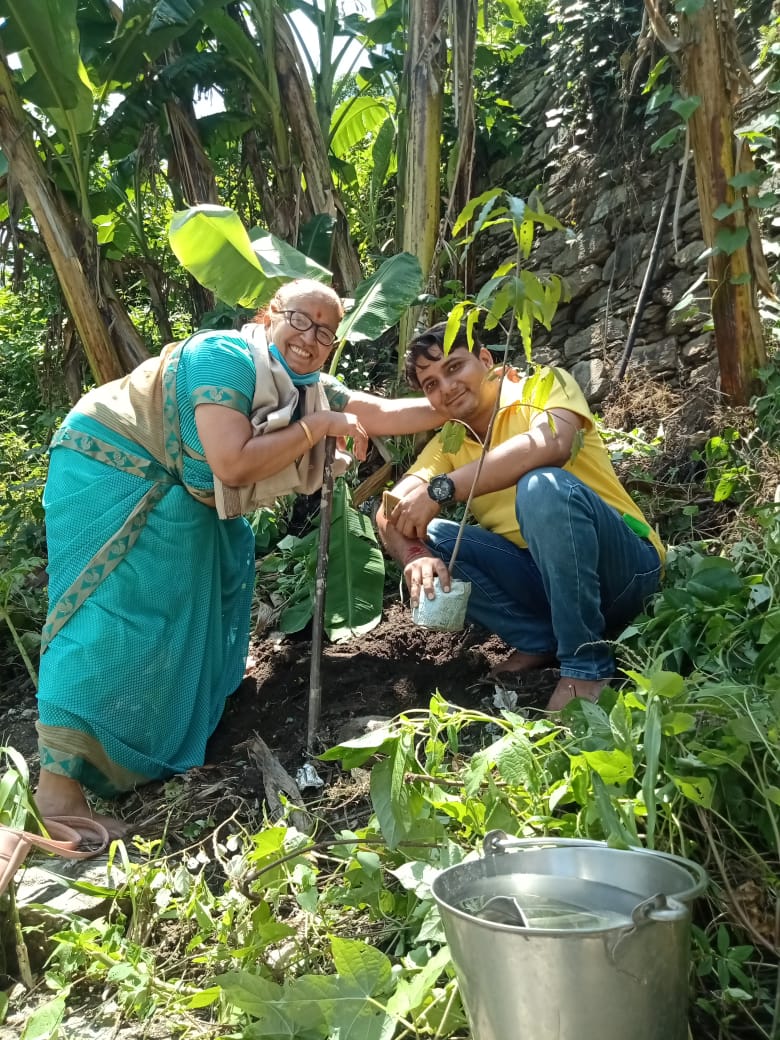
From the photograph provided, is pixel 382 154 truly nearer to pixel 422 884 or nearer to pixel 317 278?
pixel 317 278

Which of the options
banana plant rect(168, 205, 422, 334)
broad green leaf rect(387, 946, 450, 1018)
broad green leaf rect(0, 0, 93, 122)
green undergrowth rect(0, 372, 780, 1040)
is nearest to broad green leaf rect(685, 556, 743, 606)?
green undergrowth rect(0, 372, 780, 1040)

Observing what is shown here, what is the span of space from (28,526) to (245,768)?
2478 millimetres

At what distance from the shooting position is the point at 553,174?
15.3ft

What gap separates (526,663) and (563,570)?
51 cm

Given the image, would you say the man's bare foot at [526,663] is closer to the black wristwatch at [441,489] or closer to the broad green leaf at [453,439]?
the black wristwatch at [441,489]

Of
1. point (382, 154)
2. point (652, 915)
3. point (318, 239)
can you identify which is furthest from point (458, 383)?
point (382, 154)

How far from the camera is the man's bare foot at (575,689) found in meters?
1.99

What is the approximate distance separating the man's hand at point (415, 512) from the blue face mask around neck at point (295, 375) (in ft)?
1.31

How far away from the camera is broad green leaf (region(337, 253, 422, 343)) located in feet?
10.1

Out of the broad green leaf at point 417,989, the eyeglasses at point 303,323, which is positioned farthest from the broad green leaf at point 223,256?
the broad green leaf at point 417,989

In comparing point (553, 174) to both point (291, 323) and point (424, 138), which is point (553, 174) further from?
point (291, 323)

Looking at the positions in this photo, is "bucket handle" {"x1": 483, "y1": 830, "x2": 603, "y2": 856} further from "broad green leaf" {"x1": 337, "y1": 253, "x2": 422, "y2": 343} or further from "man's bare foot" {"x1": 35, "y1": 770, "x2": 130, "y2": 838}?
"broad green leaf" {"x1": 337, "y1": 253, "x2": 422, "y2": 343}

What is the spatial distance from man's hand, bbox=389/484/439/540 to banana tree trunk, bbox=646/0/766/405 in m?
1.35

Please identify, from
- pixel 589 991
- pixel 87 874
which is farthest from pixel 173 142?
pixel 589 991
